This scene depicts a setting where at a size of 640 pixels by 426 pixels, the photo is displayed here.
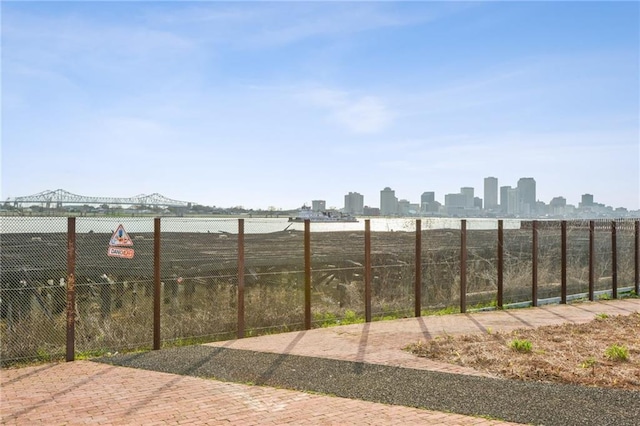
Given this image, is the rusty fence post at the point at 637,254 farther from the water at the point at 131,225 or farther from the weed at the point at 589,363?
the water at the point at 131,225

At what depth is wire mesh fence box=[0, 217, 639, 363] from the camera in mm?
8945

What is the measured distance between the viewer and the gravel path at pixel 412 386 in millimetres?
5539

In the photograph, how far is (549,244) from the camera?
682 inches

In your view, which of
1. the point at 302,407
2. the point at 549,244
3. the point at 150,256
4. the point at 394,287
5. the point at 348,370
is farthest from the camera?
the point at 549,244

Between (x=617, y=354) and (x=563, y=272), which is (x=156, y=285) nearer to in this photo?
(x=617, y=354)

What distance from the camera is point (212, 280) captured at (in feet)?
40.2

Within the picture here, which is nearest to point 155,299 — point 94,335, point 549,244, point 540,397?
point 94,335

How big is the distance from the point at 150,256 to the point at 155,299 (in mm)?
959

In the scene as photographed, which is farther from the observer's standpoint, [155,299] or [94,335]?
[94,335]

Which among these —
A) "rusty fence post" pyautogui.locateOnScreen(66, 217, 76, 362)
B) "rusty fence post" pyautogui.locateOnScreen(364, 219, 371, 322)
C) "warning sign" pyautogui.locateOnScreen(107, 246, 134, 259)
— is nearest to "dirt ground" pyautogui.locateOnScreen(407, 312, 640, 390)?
"rusty fence post" pyautogui.locateOnScreen(364, 219, 371, 322)

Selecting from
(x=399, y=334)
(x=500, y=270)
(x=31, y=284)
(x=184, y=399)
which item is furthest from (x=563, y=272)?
(x=31, y=284)

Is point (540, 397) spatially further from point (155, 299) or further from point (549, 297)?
point (549, 297)

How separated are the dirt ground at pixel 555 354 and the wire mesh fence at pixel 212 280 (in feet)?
9.28

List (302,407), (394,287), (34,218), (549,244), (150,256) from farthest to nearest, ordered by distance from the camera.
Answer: (549,244) → (394,287) → (150,256) → (34,218) → (302,407)
